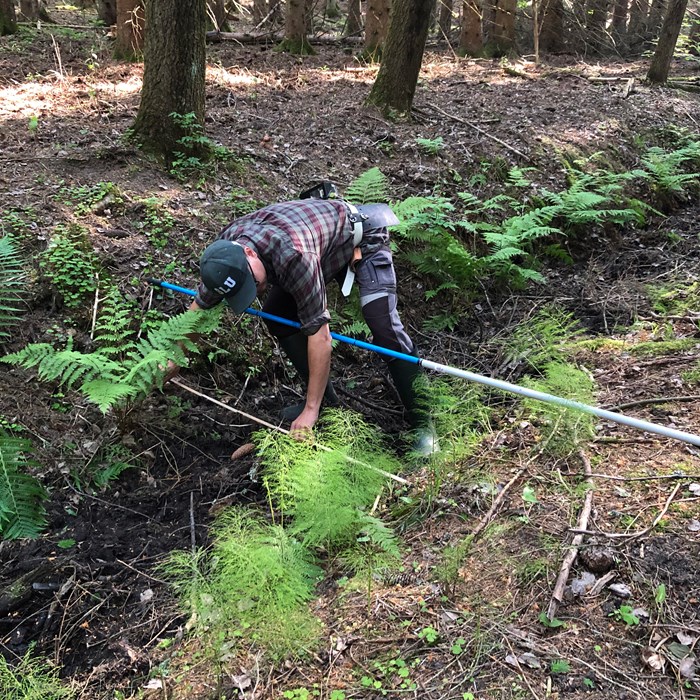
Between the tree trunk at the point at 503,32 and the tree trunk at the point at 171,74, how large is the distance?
10670 millimetres

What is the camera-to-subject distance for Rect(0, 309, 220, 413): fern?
128 inches

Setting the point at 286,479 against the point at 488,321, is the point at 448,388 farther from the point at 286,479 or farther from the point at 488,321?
the point at 488,321

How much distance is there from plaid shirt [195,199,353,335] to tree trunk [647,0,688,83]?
11.5 m

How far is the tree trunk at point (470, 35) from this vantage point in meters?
13.7

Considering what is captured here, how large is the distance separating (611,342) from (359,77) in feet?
26.7

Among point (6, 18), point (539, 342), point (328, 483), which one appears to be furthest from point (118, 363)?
point (6, 18)

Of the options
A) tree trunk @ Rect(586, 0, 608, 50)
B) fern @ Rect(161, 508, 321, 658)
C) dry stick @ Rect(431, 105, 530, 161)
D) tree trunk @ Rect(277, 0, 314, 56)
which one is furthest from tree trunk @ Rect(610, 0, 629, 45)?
fern @ Rect(161, 508, 321, 658)

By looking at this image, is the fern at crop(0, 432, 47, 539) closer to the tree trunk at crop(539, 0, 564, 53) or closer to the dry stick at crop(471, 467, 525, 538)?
the dry stick at crop(471, 467, 525, 538)

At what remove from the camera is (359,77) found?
10711 mm

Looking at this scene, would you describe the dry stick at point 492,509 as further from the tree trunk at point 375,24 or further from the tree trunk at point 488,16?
the tree trunk at point 488,16

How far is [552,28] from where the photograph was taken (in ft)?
51.8

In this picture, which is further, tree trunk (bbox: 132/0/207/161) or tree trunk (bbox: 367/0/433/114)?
tree trunk (bbox: 367/0/433/114)

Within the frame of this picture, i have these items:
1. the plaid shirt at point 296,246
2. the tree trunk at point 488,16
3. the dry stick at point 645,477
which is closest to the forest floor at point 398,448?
the dry stick at point 645,477

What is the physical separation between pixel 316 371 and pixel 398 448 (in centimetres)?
104
